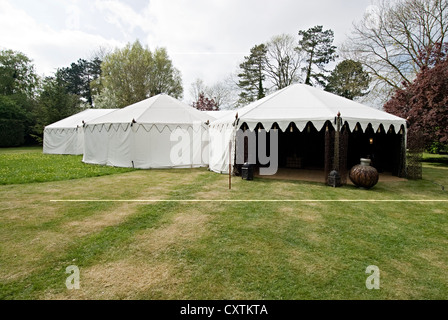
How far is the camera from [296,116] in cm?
769

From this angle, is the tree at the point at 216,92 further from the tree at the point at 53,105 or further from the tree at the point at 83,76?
the tree at the point at 83,76

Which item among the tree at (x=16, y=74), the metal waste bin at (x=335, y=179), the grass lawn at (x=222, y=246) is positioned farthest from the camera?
the tree at (x=16, y=74)

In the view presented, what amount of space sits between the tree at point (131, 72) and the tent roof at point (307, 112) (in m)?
19.8

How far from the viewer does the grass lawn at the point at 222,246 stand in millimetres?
2336

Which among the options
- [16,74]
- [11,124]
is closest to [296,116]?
[11,124]

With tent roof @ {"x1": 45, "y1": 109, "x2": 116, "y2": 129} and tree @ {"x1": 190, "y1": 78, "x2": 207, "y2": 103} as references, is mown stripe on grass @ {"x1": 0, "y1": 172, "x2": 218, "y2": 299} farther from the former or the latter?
tree @ {"x1": 190, "y1": 78, "x2": 207, "y2": 103}

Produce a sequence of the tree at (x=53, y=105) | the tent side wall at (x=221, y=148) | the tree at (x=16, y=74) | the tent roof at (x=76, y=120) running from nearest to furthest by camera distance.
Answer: the tent side wall at (x=221, y=148)
the tent roof at (x=76, y=120)
the tree at (x=53, y=105)
the tree at (x=16, y=74)

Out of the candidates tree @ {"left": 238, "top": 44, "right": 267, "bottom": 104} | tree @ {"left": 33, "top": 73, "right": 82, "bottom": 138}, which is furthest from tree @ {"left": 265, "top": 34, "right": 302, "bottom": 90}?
tree @ {"left": 33, "top": 73, "right": 82, "bottom": 138}

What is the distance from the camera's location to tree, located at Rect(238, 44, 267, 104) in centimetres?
2620

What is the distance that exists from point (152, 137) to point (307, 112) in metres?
6.53

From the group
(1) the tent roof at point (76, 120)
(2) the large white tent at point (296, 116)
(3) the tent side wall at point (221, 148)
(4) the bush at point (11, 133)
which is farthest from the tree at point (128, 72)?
(2) the large white tent at point (296, 116)

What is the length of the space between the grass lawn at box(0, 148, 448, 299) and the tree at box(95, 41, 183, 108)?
→ 2198 centimetres

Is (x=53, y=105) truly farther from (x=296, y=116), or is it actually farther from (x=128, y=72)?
(x=296, y=116)

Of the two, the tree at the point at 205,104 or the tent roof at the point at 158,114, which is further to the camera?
the tree at the point at 205,104
